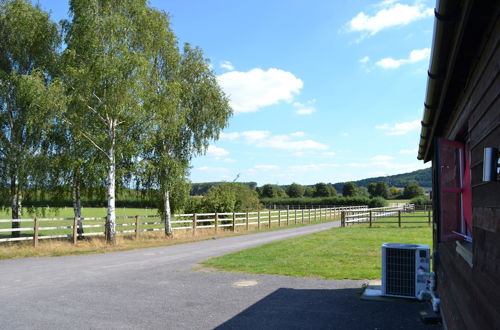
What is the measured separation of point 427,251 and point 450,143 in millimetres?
3423

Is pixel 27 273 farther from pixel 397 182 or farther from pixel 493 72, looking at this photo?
pixel 397 182

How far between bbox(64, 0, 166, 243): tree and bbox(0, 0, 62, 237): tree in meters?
1.32

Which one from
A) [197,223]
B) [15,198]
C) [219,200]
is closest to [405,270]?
[15,198]

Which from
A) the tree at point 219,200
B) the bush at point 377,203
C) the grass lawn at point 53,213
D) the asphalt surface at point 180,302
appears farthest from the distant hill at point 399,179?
the asphalt surface at point 180,302

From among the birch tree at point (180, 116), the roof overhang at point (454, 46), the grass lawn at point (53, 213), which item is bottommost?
the grass lawn at point (53, 213)

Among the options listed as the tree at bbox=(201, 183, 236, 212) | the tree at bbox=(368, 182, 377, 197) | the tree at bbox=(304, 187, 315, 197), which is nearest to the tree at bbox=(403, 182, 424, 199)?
the tree at bbox=(368, 182, 377, 197)

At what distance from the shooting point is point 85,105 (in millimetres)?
16516

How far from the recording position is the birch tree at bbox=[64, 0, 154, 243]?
53.5 ft

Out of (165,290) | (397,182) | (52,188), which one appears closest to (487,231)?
(165,290)

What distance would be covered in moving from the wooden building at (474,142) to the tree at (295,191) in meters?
81.3

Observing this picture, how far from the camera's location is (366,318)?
237 inches

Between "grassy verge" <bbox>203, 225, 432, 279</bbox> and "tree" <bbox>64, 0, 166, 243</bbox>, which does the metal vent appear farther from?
"tree" <bbox>64, 0, 166, 243</bbox>

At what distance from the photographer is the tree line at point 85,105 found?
53.7ft

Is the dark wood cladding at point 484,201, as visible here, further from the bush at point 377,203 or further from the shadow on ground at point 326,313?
the bush at point 377,203
